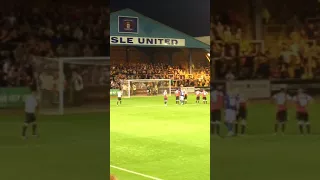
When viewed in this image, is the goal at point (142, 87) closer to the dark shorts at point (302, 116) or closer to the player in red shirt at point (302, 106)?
the player in red shirt at point (302, 106)

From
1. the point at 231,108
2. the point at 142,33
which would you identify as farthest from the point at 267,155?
the point at 142,33

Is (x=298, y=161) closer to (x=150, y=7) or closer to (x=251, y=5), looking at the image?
(x=251, y=5)

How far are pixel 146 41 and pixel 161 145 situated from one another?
21.7 metres

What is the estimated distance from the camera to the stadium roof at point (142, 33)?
2952 centimetres

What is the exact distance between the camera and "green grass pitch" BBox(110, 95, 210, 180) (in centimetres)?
730

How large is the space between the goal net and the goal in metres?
16.2

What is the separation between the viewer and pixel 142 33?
31031 mm

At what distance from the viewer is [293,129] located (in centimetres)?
1059

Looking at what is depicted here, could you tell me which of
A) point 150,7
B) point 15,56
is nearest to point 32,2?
point 15,56

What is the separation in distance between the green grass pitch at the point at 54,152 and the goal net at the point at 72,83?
16.2 inches

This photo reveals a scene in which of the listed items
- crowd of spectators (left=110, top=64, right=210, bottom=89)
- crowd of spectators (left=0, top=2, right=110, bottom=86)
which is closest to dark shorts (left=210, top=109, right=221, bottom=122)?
crowd of spectators (left=0, top=2, right=110, bottom=86)

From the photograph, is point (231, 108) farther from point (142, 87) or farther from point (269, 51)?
point (142, 87)

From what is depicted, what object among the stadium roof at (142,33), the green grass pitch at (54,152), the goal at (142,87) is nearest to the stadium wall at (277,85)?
the green grass pitch at (54,152)

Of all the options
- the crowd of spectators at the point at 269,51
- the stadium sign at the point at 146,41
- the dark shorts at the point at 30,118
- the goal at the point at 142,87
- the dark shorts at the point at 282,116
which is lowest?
the dark shorts at the point at 282,116
